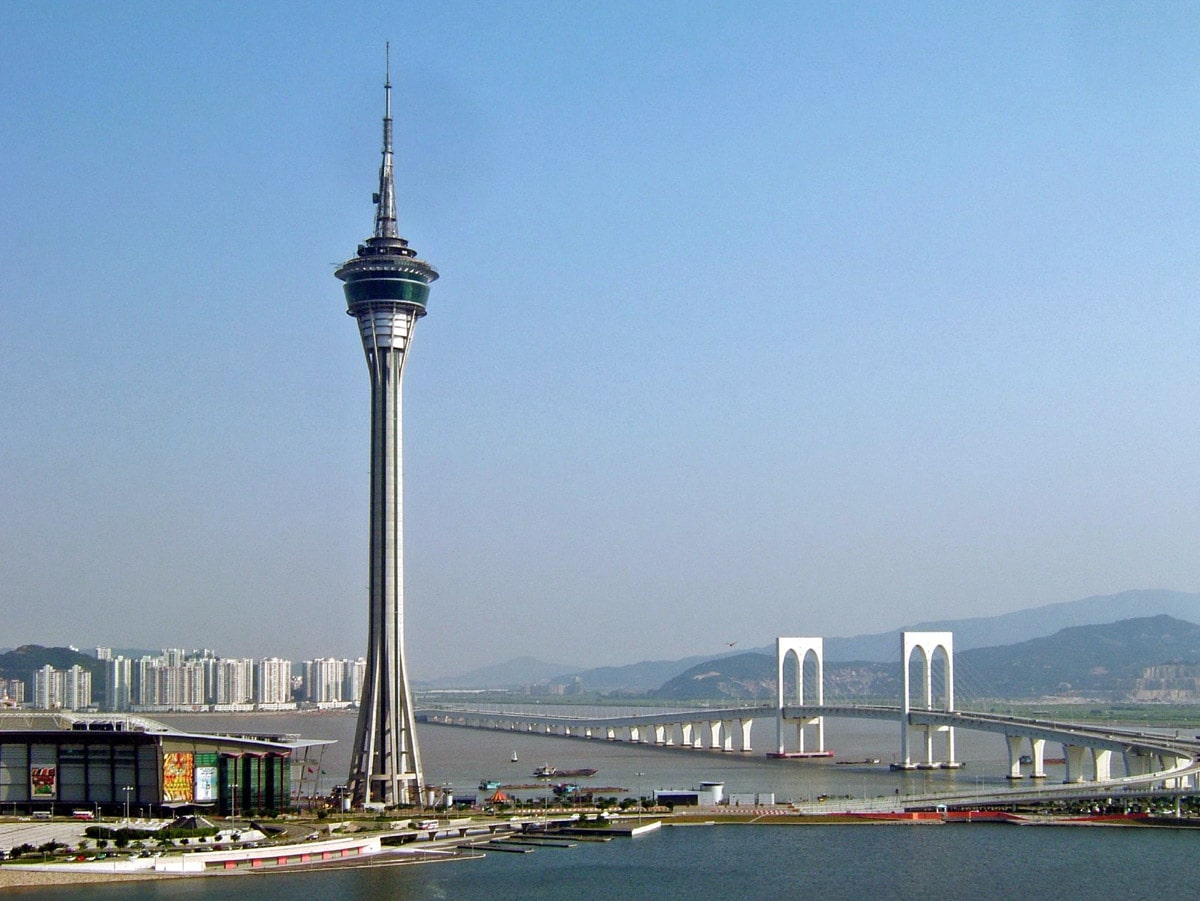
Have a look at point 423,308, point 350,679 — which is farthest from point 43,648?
point 423,308

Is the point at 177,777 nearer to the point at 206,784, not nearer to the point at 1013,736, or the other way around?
the point at 206,784

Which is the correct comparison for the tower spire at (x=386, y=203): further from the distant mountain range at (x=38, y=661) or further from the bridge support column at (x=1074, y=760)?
the distant mountain range at (x=38, y=661)

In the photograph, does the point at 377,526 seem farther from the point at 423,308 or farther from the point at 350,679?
the point at 350,679

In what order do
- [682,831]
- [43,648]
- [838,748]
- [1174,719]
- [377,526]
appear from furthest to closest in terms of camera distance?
[43,648] < [1174,719] < [838,748] < [377,526] < [682,831]

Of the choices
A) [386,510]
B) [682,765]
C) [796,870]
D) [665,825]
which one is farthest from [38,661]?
[796,870]

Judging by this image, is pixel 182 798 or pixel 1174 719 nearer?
pixel 182 798

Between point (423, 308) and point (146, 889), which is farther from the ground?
point (423, 308)

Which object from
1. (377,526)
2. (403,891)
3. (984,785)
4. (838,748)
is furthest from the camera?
(838,748)
